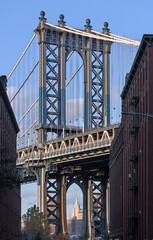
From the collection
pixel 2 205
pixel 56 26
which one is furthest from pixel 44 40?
pixel 2 205

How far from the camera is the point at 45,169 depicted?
15075cm

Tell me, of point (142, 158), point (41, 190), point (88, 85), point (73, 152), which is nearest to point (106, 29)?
point (88, 85)

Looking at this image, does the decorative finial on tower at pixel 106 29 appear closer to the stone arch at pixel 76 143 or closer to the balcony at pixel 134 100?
the stone arch at pixel 76 143

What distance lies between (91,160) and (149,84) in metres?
83.3

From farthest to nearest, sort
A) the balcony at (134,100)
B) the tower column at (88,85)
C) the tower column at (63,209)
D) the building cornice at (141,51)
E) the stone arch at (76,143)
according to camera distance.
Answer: the tower column at (63,209), the tower column at (88,85), the stone arch at (76,143), the balcony at (134,100), the building cornice at (141,51)

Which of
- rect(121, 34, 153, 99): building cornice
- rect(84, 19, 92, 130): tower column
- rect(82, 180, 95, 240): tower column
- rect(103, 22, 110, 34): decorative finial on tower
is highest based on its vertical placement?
rect(103, 22, 110, 34): decorative finial on tower

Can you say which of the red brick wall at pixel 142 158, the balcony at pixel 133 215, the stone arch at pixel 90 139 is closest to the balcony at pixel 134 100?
the red brick wall at pixel 142 158

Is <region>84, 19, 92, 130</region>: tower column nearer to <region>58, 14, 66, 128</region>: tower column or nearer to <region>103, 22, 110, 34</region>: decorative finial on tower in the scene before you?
<region>103, 22, 110, 34</region>: decorative finial on tower

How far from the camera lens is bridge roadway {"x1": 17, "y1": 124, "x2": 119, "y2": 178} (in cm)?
12912

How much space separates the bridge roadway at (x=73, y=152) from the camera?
12912 centimetres

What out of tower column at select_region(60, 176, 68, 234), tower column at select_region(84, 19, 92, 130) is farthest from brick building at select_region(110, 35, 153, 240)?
tower column at select_region(60, 176, 68, 234)

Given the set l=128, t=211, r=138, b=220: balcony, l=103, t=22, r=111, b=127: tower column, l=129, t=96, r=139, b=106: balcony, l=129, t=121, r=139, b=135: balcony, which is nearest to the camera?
l=129, t=121, r=139, b=135: balcony

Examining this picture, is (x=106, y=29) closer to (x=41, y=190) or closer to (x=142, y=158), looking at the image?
(x=41, y=190)

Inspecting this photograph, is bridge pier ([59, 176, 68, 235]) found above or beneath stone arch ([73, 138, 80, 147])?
beneath
